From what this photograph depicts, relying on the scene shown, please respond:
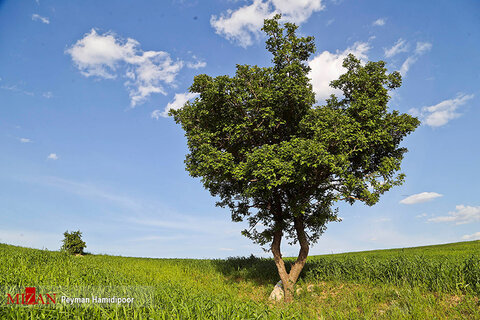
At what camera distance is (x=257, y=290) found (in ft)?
57.9

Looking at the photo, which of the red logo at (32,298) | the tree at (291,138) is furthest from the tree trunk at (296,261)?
the red logo at (32,298)

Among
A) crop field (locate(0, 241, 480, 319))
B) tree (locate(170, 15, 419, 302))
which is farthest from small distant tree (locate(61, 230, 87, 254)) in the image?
tree (locate(170, 15, 419, 302))

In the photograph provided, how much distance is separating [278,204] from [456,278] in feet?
29.4

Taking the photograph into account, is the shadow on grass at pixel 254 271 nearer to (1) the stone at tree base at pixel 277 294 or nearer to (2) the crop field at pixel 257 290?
(2) the crop field at pixel 257 290

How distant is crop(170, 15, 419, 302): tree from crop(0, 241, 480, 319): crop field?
2478mm

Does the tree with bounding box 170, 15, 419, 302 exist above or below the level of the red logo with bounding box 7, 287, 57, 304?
above

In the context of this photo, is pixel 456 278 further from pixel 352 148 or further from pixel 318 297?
pixel 352 148

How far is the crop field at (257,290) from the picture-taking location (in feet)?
21.0

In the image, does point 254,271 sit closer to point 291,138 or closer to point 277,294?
point 277,294

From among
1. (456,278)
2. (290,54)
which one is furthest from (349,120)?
(456,278)

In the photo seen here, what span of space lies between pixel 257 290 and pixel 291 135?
32.5ft

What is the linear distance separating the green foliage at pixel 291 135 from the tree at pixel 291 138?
57 mm

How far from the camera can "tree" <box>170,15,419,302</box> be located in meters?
14.0

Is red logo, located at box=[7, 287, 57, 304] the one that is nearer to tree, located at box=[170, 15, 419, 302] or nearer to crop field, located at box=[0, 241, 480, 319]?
crop field, located at box=[0, 241, 480, 319]
